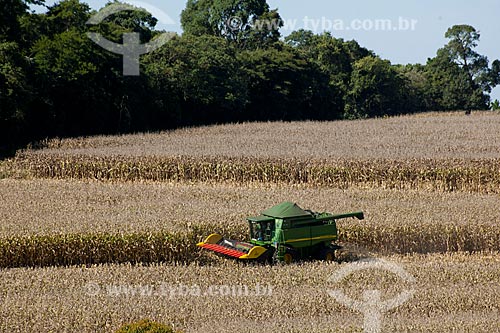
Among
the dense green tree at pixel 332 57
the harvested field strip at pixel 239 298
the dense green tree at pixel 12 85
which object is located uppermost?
the dense green tree at pixel 332 57

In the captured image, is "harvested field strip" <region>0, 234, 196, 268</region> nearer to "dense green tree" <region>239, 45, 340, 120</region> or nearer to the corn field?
the corn field

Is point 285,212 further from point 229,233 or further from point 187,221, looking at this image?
point 187,221

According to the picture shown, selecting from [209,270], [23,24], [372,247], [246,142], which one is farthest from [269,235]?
[23,24]

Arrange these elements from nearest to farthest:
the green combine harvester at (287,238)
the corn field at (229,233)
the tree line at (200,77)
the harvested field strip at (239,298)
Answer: the harvested field strip at (239,298) → the corn field at (229,233) → the green combine harvester at (287,238) → the tree line at (200,77)

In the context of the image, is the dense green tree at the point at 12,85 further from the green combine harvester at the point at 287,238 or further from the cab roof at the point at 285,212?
the cab roof at the point at 285,212

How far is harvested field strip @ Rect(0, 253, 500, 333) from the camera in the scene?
10773 millimetres

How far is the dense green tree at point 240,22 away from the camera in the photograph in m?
71.2

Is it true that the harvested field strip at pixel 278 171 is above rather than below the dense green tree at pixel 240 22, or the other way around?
below

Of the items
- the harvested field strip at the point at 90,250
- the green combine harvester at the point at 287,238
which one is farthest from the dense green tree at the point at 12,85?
the green combine harvester at the point at 287,238

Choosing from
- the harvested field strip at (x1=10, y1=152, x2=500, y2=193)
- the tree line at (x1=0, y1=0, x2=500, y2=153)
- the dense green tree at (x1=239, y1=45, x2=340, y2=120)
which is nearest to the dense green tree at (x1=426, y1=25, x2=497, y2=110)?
the tree line at (x1=0, y1=0, x2=500, y2=153)

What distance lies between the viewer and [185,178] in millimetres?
28359
